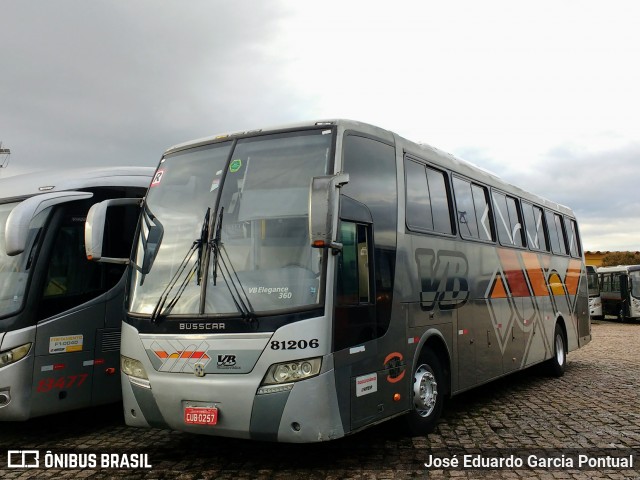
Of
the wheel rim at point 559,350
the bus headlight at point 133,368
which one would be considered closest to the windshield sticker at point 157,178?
the bus headlight at point 133,368

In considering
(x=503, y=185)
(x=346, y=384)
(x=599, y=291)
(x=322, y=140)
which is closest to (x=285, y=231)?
(x=322, y=140)

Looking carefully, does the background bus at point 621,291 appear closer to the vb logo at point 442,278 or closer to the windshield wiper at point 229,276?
the vb logo at point 442,278

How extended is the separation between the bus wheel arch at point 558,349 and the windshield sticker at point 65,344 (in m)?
9.03

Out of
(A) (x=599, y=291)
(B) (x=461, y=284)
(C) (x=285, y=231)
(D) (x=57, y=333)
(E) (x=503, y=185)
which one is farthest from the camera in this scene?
(A) (x=599, y=291)

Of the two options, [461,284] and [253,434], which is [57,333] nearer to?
[253,434]

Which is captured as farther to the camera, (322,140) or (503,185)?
(503,185)

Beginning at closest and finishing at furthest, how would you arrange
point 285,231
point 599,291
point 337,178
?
point 337,178 < point 285,231 < point 599,291

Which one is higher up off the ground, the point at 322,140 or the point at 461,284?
the point at 322,140

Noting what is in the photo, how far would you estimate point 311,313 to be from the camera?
18.4ft

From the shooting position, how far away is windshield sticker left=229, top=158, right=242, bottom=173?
21.0 feet

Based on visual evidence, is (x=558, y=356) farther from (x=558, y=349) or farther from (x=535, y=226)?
(x=535, y=226)

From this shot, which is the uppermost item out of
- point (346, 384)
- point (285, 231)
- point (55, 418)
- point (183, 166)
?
point (183, 166)

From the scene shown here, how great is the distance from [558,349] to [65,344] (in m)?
9.75

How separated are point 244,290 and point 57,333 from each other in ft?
10.6
